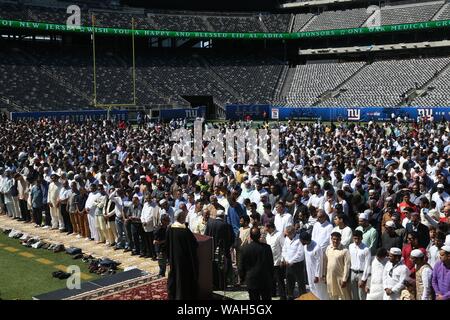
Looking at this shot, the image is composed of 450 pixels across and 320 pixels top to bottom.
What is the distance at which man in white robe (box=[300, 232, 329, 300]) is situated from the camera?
29.2 ft

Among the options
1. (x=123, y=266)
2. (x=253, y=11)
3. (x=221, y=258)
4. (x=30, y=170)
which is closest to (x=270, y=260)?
(x=221, y=258)

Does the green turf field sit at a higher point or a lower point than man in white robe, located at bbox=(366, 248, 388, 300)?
lower

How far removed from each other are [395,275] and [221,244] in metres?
3.75

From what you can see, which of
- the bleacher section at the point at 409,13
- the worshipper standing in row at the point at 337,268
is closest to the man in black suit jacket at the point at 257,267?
the worshipper standing in row at the point at 337,268

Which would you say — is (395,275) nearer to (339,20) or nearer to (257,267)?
(257,267)

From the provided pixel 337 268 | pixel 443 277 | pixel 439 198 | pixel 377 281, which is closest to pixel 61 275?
pixel 337 268

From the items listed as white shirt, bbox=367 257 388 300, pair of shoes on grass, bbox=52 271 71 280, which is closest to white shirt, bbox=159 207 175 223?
pair of shoes on grass, bbox=52 271 71 280

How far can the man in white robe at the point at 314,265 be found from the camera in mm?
8914

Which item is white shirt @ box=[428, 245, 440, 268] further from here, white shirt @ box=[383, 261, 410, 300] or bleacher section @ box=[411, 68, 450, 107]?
bleacher section @ box=[411, 68, 450, 107]

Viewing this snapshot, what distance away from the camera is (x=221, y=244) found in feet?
33.9

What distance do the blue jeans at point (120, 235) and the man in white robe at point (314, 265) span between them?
19.3ft

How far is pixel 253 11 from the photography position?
6838 centimetres
